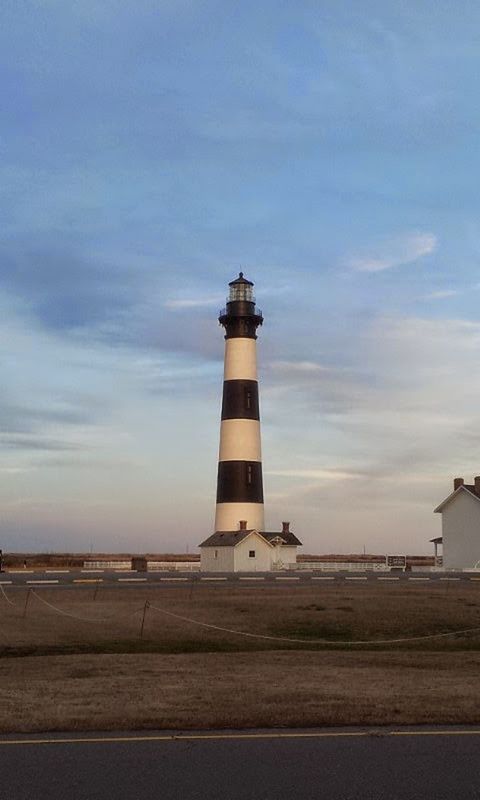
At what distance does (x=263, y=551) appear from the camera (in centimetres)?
6606

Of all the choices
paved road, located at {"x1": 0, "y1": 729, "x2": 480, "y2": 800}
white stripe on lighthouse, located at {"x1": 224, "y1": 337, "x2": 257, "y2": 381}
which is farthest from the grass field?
white stripe on lighthouse, located at {"x1": 224, "y1": 337, "x2": 257, "y2": 381}

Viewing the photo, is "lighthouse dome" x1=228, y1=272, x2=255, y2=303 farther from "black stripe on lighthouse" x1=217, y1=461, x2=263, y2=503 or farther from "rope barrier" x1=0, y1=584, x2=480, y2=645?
"rope barrier" x1=0, y1=584, x2=480, y2=645

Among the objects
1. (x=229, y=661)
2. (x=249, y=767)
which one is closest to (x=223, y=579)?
(x=229, y=661)

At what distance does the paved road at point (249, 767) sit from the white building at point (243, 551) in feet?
176

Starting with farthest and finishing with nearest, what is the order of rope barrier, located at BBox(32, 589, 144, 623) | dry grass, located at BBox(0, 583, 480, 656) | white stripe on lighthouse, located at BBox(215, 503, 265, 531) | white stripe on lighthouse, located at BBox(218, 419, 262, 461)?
1. white stripe on lighthouse, located at BBox(215, 503, 265, 531)
2. white stripe on lighthouse, located at BBox(218, 419, 262, 461)
3. rope barrier, located at BBox(32, 589, 144, 623)
4. dry grass, located at BBox(0, 583, 480, 656)

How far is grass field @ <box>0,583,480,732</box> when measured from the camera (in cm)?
1256

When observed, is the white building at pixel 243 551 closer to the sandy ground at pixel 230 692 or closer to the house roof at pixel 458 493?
the house roof at pixel 458 493

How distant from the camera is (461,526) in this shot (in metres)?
66.8

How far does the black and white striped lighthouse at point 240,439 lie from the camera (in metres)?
66.0

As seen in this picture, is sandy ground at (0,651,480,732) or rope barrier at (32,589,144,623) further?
rope barrier at (32,589,144,623)

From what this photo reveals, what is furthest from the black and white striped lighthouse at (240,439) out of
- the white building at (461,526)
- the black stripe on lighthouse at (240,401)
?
the white building at (461,526)

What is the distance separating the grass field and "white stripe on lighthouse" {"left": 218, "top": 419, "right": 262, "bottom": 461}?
23.8 metres

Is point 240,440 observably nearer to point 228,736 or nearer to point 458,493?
point 458,493

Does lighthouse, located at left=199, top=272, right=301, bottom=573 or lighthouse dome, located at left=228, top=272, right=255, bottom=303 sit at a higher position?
lighthouse dome, located at left=228, top=272, right=255, bottom=303
